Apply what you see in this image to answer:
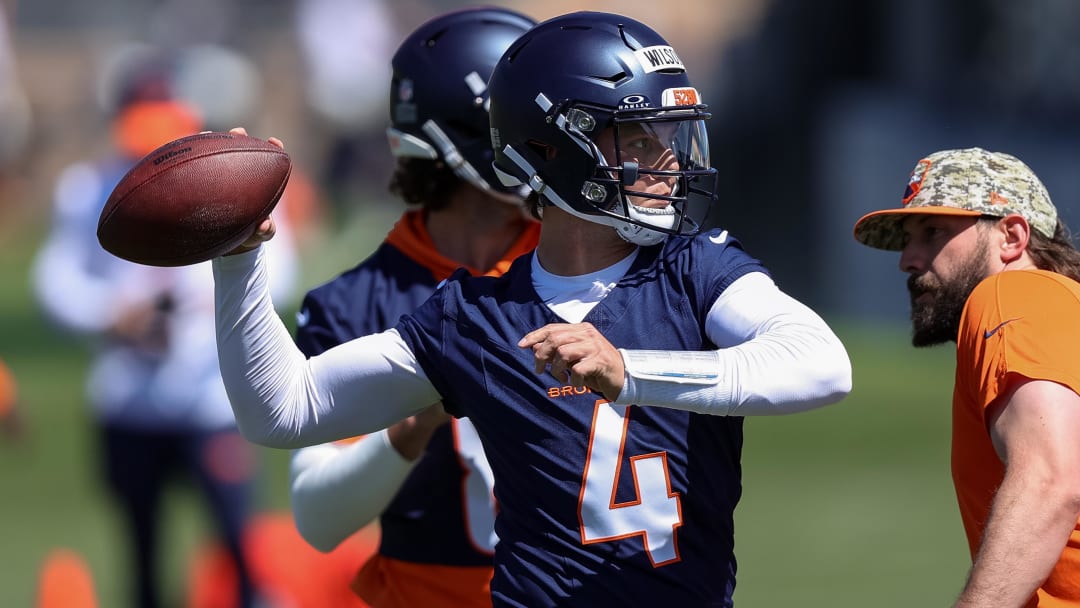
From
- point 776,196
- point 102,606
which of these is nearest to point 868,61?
point 776,196

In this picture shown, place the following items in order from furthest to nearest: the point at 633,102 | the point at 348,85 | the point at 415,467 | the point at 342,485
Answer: the point at 348,85
the point at 415,467
the point at 342,485
the point at 633,102

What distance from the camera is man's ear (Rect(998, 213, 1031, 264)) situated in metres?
3.21

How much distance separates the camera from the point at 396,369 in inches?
121

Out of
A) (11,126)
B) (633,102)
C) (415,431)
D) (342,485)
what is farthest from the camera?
(11,126)

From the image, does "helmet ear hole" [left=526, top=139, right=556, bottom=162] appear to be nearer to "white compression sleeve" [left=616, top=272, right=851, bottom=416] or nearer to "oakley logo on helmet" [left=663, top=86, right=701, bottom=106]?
"oakley logo on helmet" [left=663, top=86, right=701, bottom=106]

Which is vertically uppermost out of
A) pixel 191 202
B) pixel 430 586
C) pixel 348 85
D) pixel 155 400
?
pixel 191 202

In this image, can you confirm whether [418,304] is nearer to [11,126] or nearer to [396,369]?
[396,369]

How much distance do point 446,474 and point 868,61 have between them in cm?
1596

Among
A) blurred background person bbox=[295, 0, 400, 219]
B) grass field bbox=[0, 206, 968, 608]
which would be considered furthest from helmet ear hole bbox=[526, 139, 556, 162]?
blurred background person bbox=[295, 0, 400, 219]

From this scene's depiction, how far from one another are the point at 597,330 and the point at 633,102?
0.47 m

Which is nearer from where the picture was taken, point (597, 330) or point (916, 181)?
point (597, 330)

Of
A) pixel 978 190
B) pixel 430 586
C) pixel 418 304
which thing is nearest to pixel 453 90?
pixel 418 304

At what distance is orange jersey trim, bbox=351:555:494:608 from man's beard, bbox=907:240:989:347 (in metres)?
1.17

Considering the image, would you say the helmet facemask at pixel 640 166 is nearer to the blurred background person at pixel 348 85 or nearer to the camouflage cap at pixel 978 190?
the camouflage cap at pixel 978 190
